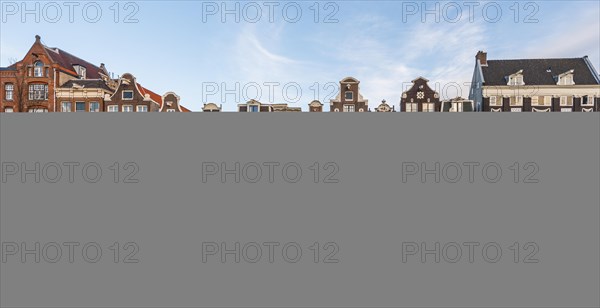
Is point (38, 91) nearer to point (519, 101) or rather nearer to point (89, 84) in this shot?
point (89, 84)

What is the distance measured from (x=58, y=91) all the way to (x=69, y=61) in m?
4.01

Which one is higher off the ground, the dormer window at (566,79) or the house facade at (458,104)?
the dormer window at (566,79)

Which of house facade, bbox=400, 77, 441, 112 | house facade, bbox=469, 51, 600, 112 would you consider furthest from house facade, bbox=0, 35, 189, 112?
house facade, bbox=469, 51, 600, 112

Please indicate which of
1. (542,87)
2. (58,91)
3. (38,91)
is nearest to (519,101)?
(542,87)

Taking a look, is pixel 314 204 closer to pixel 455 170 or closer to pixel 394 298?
pixel 394 298

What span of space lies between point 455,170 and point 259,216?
1384 mm

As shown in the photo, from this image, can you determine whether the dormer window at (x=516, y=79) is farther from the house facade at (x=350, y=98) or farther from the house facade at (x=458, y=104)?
the house facade at (x=350, y=98)

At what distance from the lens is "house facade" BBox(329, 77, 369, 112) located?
1591 centimetres

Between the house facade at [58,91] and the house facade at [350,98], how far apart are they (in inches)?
367

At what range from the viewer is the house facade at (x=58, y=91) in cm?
1492

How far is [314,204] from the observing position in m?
1.88

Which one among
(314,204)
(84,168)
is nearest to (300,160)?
(314,204)

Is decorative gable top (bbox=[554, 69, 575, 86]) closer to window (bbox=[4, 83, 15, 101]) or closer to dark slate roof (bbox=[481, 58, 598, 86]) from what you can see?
dark slate roof (bbox=[481, 58, 598, 86])

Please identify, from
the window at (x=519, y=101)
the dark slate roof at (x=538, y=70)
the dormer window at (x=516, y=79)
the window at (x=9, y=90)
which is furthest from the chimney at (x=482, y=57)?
the window at (x=9, y=90)
